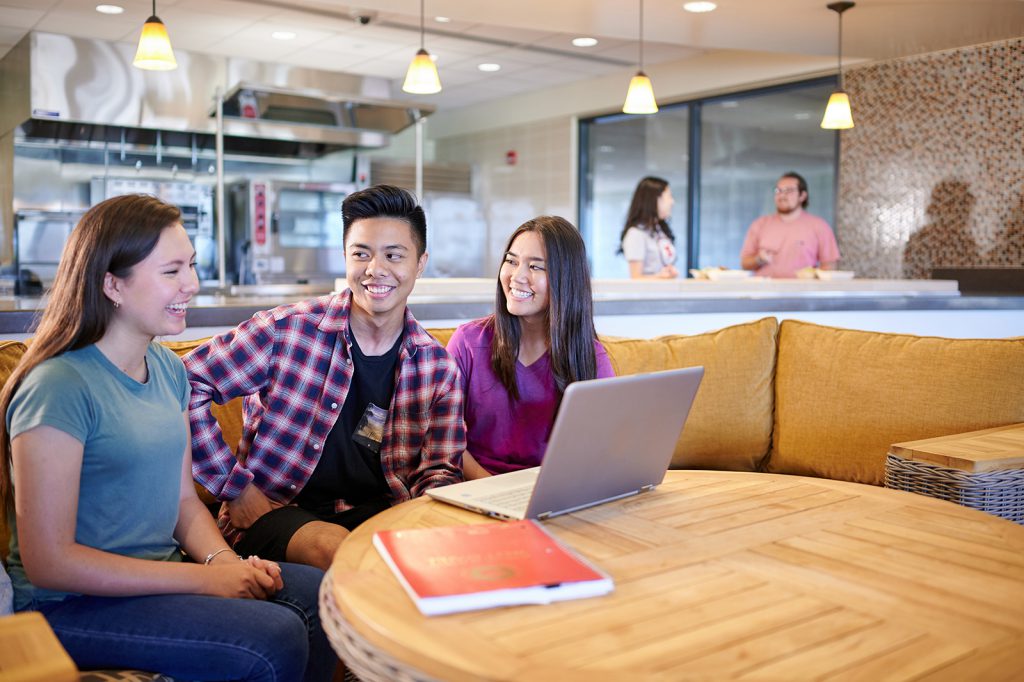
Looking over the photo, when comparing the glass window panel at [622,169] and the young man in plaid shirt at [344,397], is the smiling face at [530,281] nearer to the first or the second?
the young man in plaid shirt at [344,397]

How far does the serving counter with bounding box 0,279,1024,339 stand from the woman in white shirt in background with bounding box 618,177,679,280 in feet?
4.26

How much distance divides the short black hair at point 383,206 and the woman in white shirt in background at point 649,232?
3.36 metres

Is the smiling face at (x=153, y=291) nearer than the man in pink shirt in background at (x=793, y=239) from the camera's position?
Yes

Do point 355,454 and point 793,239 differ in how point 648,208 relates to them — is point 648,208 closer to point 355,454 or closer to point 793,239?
point 793,239

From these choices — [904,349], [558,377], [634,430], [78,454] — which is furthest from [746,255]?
[78,454]

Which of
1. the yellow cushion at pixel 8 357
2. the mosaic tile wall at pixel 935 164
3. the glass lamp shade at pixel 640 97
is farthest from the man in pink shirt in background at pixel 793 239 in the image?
the yellow cushion at pixel 8 357

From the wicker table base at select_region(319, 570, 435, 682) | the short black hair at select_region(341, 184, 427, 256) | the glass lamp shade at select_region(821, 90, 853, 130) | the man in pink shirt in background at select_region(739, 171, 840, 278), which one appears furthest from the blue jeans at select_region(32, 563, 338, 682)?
the man in pink shirt in background at select_region(739, 171, 840, 278)

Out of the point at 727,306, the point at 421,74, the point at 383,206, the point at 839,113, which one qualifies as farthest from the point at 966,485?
the point at 839,113

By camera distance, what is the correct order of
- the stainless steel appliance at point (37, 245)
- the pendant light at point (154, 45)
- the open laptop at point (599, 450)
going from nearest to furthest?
the open laptop at point (599, 450) → the pendant light at point (154, 45) → the stainless steel appliance at point (37, 245)

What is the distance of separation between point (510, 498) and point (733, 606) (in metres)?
0.51

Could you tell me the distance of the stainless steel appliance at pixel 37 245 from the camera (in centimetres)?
670

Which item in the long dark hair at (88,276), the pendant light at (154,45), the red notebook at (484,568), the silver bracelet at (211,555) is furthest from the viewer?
the pendant light at (154,45)

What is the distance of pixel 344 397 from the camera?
1985mm

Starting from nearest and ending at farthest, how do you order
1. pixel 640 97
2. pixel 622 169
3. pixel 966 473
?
1. pixel 966 473
2. pixel 640 97
3. pixel 622 169
